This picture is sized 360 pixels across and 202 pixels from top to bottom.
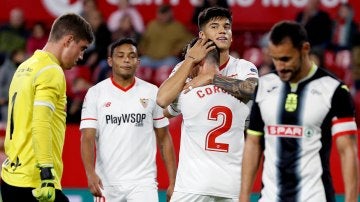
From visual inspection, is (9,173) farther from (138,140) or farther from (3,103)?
(3,103)

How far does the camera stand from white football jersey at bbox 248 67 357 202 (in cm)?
711

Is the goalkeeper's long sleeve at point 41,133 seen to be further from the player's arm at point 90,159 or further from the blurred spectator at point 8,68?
the blurred spectator at point 8,68

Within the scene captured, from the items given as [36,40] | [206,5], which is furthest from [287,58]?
Answer: [36,40]

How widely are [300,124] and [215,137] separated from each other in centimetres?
198

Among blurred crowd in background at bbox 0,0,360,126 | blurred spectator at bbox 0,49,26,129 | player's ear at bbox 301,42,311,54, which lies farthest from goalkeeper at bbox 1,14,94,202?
blurred crowd in background at bbox 0,0,360,126

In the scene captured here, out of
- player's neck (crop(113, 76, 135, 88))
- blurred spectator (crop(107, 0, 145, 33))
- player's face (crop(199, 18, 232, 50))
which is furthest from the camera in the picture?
blurred spectator (crop(107, 0, 145, 33))

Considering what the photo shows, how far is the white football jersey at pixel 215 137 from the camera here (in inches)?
357

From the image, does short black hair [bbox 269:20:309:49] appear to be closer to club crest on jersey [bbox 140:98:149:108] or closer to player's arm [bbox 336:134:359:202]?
player's arm [bbox 336:134:359:202]

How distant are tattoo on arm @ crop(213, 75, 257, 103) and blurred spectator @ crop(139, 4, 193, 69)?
817cm

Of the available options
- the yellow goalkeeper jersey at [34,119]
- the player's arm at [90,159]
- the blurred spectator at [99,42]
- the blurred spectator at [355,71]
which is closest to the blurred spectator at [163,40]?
the blurred spectator at [99,42]

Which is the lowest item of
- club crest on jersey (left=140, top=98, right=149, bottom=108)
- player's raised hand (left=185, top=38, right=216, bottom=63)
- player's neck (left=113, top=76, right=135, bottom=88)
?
club crest on jersey (left=140, top=98, right=149, bottom=108)

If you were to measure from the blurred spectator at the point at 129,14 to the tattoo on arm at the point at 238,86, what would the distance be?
8.88m

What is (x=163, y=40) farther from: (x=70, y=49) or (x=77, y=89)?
(x=70, y=49)

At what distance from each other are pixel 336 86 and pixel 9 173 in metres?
2.55
